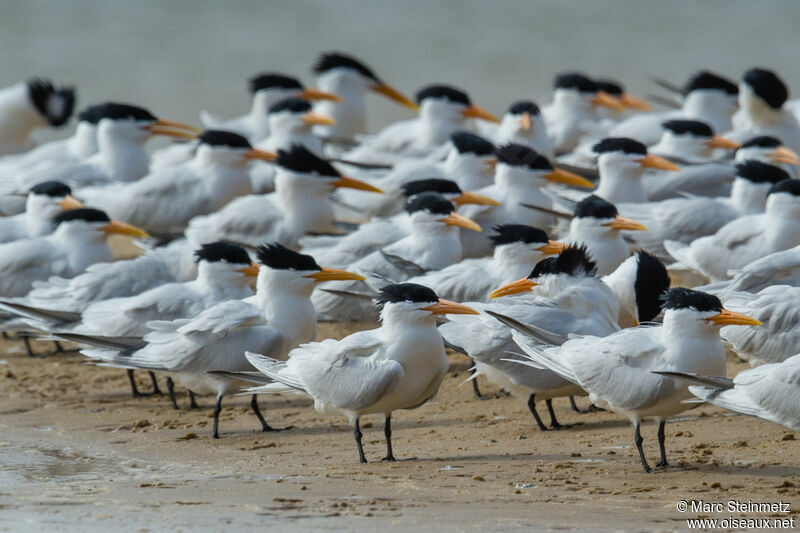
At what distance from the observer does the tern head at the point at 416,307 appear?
16.0ft

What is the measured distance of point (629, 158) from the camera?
7.95 meters

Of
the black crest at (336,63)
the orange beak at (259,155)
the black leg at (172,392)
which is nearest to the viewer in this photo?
the black leg at (172,392)

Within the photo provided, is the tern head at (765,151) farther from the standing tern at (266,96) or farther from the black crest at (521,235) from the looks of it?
the standing tern at (266,96)

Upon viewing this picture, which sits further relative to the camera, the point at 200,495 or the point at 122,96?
the point at 122,96

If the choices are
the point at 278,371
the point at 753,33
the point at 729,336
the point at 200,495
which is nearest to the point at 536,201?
the point at 729,336

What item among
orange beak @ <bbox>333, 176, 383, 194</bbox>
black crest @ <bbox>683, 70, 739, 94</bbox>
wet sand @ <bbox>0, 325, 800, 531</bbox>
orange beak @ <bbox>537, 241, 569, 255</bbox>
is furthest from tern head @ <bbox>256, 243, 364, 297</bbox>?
black crest @ <bbox>683, 70, 739, 94</bbox>

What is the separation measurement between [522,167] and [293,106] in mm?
2574

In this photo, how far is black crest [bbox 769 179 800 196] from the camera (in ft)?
22.2

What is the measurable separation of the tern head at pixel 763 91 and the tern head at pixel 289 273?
214 inches

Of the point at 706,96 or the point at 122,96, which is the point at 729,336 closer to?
the point at 706,96

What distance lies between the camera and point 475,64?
17797mm

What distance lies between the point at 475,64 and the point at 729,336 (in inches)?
498

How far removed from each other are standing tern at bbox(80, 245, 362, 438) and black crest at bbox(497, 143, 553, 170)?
8.09 ft

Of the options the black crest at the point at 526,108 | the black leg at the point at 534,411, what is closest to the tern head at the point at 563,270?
the black leg at the point at 534,411
